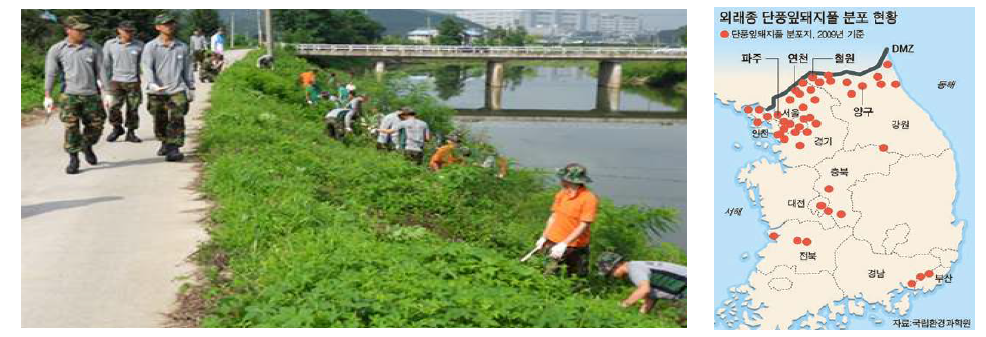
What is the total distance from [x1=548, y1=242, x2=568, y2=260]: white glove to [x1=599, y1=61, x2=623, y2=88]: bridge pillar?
3671cm

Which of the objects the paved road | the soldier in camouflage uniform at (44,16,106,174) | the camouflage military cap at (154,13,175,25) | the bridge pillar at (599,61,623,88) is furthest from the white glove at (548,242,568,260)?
the bridge pillar at (599,61,623,88)

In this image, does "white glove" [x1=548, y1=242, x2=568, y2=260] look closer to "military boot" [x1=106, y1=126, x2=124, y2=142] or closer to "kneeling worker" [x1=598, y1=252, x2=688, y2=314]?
"kneeling worker" [x1=598, y1=252, x2=688, y2=314]

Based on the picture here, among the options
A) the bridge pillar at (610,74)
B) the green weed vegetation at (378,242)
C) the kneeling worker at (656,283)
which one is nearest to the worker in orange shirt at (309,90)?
the green weed vegetation at (378,242)

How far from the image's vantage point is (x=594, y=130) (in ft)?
94.8

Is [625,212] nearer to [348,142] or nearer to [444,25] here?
[348,142]

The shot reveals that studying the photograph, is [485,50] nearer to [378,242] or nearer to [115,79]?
[115,79]

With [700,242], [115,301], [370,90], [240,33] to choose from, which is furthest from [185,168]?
[240,33]

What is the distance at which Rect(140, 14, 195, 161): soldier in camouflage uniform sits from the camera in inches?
385

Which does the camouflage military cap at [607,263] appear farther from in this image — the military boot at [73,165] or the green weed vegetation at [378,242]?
the military boot at [73,165]

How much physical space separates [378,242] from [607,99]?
113ft

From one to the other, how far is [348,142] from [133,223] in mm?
7700

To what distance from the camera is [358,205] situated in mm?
9008

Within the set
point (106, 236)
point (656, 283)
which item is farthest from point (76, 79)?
point (656, 283)

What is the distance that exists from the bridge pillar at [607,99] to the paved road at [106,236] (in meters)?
26.5
